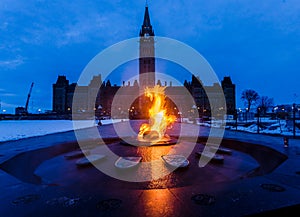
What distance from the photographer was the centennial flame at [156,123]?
8.30 m

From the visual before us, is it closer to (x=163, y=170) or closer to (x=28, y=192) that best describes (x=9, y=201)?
(x=28, y=192)

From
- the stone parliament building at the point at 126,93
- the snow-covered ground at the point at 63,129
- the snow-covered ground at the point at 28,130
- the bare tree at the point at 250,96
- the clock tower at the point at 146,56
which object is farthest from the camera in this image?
the stone parliament building at the point at 126,93

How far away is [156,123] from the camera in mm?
9438

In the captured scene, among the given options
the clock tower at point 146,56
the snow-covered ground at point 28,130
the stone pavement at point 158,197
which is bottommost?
the snow-covered ground at point 28,130

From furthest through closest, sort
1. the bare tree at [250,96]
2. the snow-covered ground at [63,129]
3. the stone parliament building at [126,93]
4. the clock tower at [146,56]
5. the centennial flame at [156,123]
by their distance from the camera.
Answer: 1. the stone parliament building at [126,93]
2. the clock tower at [146,56]
3. the bare tree at [250,96]
4. the snow-covered ground at [63,129]
5. the centennial flame at [156,123]

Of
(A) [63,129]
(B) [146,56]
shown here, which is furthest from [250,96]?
(A) [63,129]

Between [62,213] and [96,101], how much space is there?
119m

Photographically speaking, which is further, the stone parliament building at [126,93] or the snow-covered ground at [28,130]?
the stone parliament building at [126,93]

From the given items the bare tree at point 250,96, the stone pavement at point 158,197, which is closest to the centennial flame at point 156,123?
the stone pavement at point 158,197

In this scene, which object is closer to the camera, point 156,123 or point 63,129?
point 156,123

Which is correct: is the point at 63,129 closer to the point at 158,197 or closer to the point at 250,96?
the point at 158,197

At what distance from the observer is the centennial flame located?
830 centimetres

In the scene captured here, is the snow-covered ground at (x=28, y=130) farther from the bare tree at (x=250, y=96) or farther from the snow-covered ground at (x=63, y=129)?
the bare tree at (x=250, y=96)

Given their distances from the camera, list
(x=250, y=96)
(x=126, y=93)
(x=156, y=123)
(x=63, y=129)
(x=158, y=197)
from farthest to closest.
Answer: (x=126, y=93) < (x=250, y=96) < (x=63, y=129) < (x=156, y=123) < (x=158, y=197)
